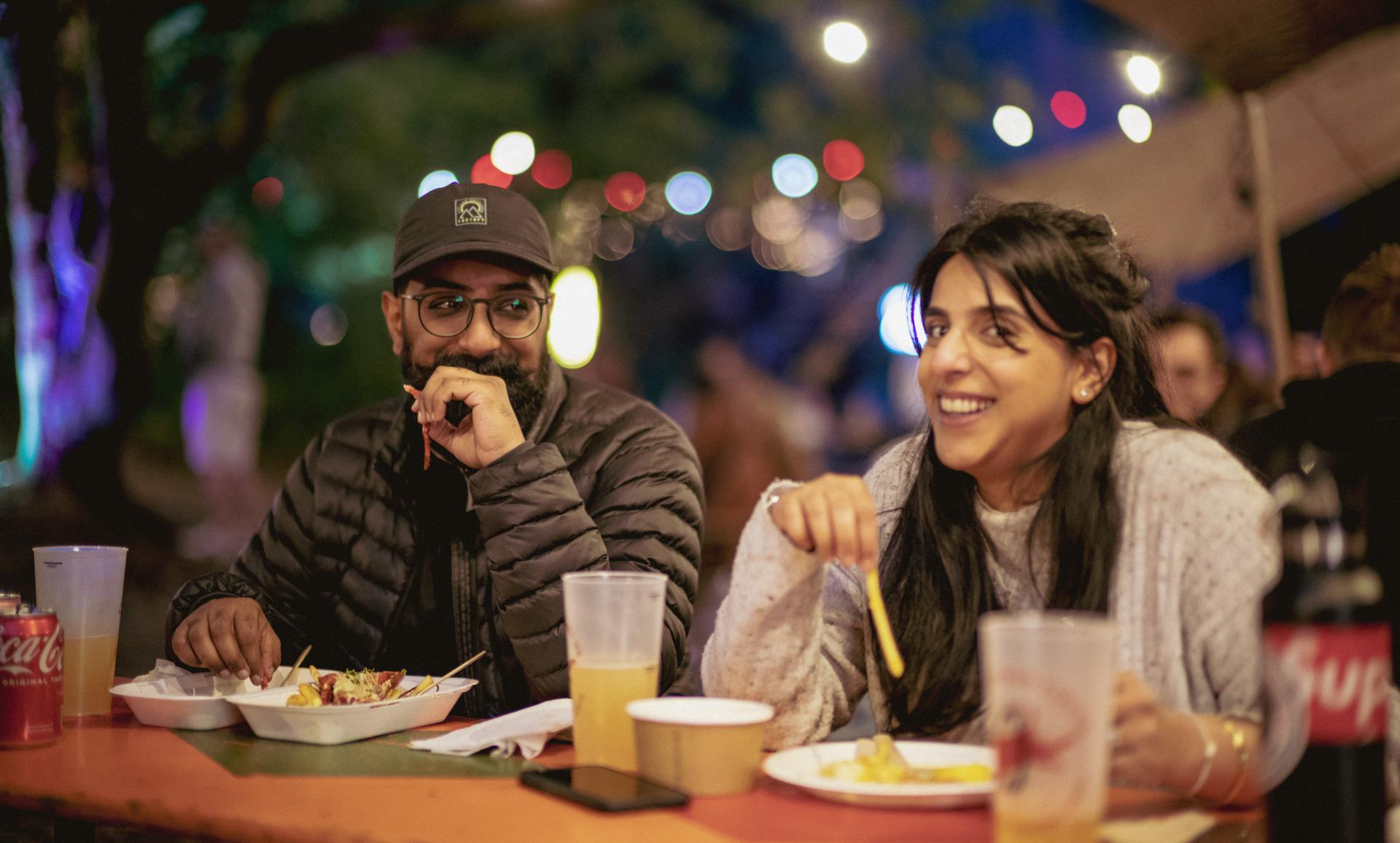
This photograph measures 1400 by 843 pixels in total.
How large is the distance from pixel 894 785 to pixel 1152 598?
68cm

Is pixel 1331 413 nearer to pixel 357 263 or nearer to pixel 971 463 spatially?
pixel 971 463

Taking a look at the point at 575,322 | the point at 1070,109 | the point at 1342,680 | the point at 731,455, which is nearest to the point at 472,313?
the point at 1342,680

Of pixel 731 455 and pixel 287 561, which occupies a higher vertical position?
pixel 731 455

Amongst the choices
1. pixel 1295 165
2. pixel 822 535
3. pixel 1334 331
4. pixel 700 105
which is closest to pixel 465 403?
pixel 822 535

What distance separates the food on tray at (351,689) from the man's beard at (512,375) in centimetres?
80

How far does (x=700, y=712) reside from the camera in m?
1.74

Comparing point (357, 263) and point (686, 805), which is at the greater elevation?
point (357, 263)

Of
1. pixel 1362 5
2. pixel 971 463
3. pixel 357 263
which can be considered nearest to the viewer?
pixel 971 463

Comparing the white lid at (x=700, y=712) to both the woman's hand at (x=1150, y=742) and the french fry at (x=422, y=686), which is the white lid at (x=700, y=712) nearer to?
the woman's hand at (x=1150, y=742)

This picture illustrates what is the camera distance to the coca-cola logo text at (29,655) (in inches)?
74.6

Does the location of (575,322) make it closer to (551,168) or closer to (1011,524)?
(551,168)

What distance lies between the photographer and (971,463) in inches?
85.6

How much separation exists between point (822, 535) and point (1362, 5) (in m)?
4.60

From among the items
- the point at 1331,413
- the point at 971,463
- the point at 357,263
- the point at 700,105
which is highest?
the point at 700,105
